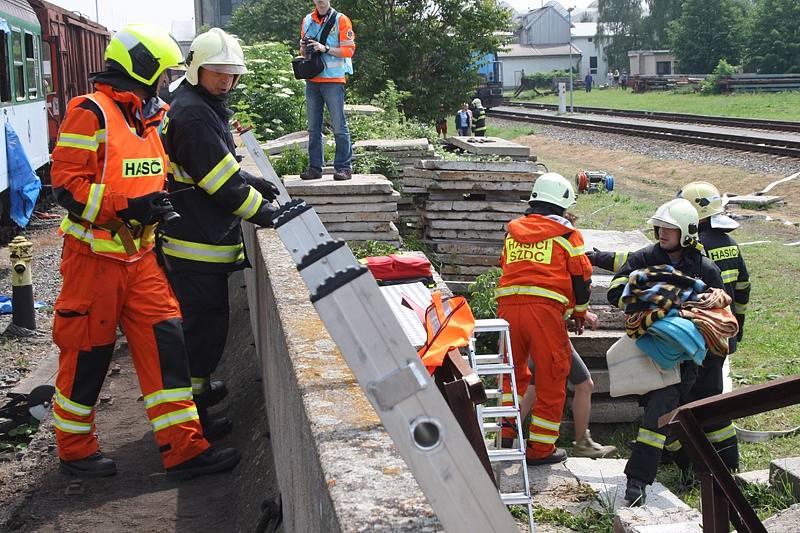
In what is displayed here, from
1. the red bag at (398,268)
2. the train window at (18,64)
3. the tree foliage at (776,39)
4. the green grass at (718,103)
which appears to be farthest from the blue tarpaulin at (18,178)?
the tree foliage at (776,39)

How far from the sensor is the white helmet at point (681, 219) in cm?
557

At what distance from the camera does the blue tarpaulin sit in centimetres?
1388

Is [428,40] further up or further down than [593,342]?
further up

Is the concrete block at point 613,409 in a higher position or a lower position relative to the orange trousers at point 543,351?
lower

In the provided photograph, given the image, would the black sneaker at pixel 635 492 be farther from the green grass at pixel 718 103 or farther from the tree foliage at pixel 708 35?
the tree foliage at pixel 708 35

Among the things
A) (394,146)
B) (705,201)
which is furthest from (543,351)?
(394,146)

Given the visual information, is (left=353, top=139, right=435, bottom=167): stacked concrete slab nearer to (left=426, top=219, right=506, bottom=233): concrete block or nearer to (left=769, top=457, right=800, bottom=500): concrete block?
(left=426, top=219, right=506, bottom=233): concrete block

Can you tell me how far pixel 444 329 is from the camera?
3805mm

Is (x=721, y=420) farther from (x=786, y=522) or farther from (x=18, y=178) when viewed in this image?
(x=18, y=178)

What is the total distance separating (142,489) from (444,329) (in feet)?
7.59

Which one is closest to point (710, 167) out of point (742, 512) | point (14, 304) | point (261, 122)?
point (261, 122)

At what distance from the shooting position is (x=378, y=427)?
2816mm

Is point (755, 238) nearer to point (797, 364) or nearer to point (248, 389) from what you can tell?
point (797, 364)

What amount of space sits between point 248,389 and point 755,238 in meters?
10.5
